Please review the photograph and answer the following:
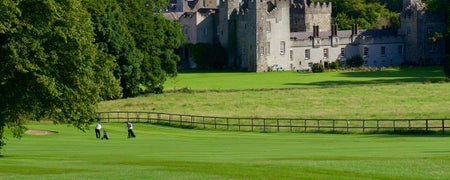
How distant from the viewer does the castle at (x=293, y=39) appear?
378 feet

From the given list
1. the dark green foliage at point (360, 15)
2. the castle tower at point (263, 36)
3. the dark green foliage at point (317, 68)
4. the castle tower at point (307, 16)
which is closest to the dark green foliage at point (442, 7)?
the dark green foliage at point (317, 68)

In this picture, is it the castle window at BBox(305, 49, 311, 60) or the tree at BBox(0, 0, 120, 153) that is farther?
the castle window at BBox(305, 49, 311, 60)

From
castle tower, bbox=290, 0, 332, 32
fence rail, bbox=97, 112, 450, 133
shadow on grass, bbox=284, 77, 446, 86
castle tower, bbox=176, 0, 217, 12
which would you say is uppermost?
castle tower, bbox=176, 0, 217, 12

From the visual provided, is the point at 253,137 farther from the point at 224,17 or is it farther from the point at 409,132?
the point at 224,17

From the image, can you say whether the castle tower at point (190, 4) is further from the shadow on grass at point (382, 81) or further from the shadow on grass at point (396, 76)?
the shadow on grass at point (382, 81)

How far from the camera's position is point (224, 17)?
121125mm

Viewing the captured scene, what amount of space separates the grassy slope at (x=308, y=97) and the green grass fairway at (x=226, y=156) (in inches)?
464

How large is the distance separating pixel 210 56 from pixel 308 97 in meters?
45.4

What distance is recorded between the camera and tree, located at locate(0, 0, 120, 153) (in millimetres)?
36625

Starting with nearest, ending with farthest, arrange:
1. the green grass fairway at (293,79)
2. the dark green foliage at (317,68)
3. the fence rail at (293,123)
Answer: the fence rail at (293,123) → the green grass fairway at (293,79) → the dark green foliage at (317,68)

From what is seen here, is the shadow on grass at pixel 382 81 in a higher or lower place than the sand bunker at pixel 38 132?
higher

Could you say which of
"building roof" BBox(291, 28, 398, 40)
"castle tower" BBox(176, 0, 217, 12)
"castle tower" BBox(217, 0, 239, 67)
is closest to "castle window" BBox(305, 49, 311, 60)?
"building roof" BBox(291, 28, 398, 40)

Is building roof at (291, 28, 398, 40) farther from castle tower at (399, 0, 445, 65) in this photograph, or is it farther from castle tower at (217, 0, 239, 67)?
castle tower at (217, 0, 239, 67)

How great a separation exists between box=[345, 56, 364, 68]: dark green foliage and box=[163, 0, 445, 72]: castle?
4.83ft
